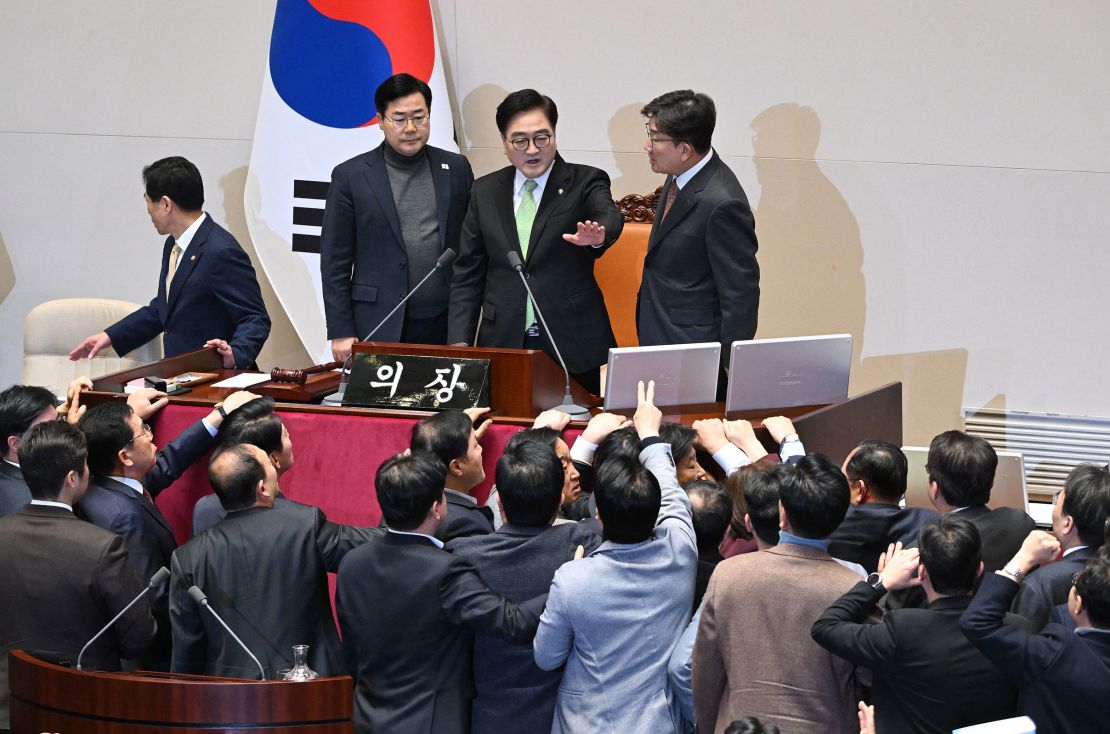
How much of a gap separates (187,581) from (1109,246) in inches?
164

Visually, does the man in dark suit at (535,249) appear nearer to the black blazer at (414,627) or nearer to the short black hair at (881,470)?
the short black hair at (881,470)

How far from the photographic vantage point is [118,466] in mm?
3164

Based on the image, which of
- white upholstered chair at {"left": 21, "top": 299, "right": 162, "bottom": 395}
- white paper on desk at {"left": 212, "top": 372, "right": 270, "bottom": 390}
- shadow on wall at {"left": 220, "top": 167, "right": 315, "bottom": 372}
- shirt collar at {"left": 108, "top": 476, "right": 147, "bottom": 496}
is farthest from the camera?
shadow on wall at {"left": 220, "top": 167, "right": 315, "bottom": 372}

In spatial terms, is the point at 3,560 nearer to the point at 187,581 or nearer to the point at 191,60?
the point at 187,581

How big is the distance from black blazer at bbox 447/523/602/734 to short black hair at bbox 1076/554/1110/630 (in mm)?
936

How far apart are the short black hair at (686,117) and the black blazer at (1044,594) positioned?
1.89m

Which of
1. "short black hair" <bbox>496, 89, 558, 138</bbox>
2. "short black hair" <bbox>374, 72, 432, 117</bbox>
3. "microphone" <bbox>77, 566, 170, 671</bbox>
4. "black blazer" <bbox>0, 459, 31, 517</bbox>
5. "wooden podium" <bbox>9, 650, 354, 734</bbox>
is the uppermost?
"short black hair" <bbox>374, 72, 432, 117</bbox>

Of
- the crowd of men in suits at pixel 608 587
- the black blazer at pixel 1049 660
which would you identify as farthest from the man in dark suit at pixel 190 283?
Result: the black blazer at pixel 1049 660

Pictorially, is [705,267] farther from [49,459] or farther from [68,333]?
[68,333]

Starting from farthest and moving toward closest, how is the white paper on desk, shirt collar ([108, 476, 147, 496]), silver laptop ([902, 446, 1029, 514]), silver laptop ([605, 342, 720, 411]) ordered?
the white paper on desk, silver laptop ([902, 446, 1029, 514]), silver laptop ([605, 342, 720, 411]), shirt collar ([108, 476, 147, 496])

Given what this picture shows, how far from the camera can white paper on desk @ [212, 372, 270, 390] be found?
3.65m

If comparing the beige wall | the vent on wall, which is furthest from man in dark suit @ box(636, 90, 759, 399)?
the vent on wall

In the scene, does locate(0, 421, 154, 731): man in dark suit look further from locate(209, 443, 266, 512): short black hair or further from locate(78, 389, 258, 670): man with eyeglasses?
locate(209, 443, 266, 512): short black hair

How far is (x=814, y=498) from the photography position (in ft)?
8.17
